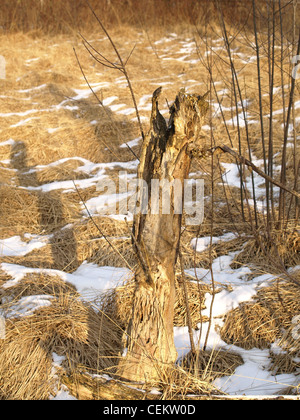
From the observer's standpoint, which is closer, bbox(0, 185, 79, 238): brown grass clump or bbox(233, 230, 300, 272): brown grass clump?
bbox(233, 230, 300, 272): brown grass clump

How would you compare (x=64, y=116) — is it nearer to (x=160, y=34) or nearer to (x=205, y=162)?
(x=205, y=162)

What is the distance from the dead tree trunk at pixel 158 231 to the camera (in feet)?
5.57

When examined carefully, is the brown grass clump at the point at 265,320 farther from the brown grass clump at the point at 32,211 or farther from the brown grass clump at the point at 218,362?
the brown grass clump at the point at 32,211

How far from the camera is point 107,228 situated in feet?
11.4

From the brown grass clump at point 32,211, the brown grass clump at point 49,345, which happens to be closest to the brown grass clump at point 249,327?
the brown grass clump at point 49,345

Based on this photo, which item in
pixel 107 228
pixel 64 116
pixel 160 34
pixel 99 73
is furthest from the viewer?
pixel 160 34

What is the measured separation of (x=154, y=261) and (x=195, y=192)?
257 cm

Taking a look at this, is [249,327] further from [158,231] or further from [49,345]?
[49,345]

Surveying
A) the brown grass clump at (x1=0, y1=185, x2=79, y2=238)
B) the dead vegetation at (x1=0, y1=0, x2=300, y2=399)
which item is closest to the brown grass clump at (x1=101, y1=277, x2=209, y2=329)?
the dead vegetation at (x1=0, y1=0, x2=300, y2=399)

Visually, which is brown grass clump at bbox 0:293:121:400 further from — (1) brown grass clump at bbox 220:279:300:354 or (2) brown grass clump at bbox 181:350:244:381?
(1) brown grass clump at bbox 220:279:300:354

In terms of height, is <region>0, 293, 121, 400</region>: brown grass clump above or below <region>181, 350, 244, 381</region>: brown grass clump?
above

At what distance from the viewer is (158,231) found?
1729 mm

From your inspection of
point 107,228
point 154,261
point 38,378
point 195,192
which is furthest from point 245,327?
point 195,192

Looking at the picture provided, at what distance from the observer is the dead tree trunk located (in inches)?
66.9
